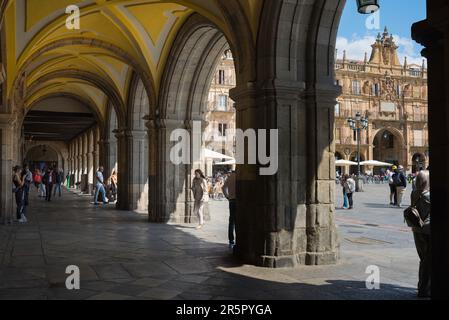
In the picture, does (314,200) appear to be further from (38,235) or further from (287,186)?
(38,235)

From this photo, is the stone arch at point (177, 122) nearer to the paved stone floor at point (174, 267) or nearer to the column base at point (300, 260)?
the paved stone floor at point (174, 267)

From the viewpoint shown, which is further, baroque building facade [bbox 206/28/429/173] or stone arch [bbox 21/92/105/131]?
baroque building facade [bbox 206/28/429/173]

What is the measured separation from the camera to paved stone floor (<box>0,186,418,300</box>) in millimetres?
4996

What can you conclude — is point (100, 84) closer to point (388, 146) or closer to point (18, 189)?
point (18, 189)

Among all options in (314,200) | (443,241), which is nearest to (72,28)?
(314,200)

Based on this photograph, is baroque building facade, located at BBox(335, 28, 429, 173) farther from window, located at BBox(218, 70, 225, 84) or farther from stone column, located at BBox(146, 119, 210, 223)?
stone column, located at BBox(146, 119, 210, 223)

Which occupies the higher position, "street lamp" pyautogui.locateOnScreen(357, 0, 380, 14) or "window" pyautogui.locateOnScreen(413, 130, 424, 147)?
"window" pyautogui.locateOnScreen(413, 130, 424, 147)

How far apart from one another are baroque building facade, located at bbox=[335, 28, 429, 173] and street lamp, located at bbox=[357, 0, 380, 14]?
45640 mm

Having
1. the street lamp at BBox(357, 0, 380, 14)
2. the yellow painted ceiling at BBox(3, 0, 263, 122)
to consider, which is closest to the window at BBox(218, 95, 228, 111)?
the yellow painted ceiling at BBox(3, 0, 263, 122)

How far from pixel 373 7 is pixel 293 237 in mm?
3123

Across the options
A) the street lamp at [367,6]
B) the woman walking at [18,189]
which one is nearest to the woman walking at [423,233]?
the street lamp at [367,6]

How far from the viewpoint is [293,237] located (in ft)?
21.8

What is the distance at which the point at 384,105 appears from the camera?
53.3 meters
